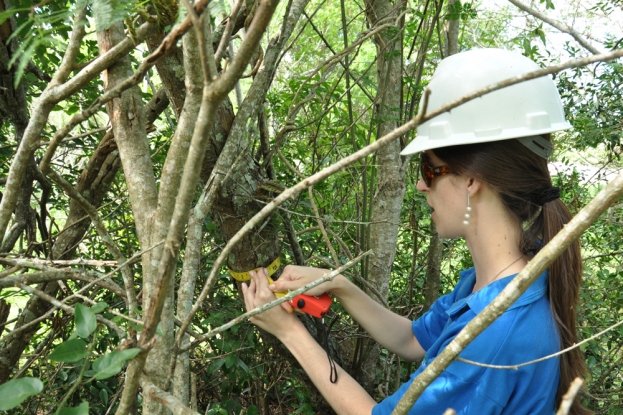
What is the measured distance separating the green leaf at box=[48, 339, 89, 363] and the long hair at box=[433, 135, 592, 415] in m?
1.18

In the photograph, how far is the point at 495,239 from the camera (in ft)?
5.26

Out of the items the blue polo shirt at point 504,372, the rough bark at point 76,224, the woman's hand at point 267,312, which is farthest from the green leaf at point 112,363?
the rough bark at point 76,224

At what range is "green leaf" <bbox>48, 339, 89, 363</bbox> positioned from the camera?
2.41 ft

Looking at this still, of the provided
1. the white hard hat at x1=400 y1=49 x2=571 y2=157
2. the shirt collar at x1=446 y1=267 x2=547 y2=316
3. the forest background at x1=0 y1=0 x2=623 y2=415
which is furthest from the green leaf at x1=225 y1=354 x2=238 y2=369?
the white hard hat at x1=400 y1=49 x2=571 y2=157

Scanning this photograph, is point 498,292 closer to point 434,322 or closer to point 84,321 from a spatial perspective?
point 434,322

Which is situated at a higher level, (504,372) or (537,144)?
(537,144)

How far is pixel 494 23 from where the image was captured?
9.04 m

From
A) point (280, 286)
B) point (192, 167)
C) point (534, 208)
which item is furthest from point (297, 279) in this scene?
point (192, 167)

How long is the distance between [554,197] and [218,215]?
1057 mm

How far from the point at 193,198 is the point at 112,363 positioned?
605 millimetres

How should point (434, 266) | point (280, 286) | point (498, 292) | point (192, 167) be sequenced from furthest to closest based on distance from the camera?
point (434, 266) < point (280, 286) < point (498, 292) < point (192, 167)

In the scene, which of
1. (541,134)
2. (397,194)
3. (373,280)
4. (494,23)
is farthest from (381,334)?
(494,23)

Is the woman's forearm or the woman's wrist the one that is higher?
the woman's wrist

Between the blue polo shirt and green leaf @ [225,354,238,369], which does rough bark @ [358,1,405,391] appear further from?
the blue polo shirt
